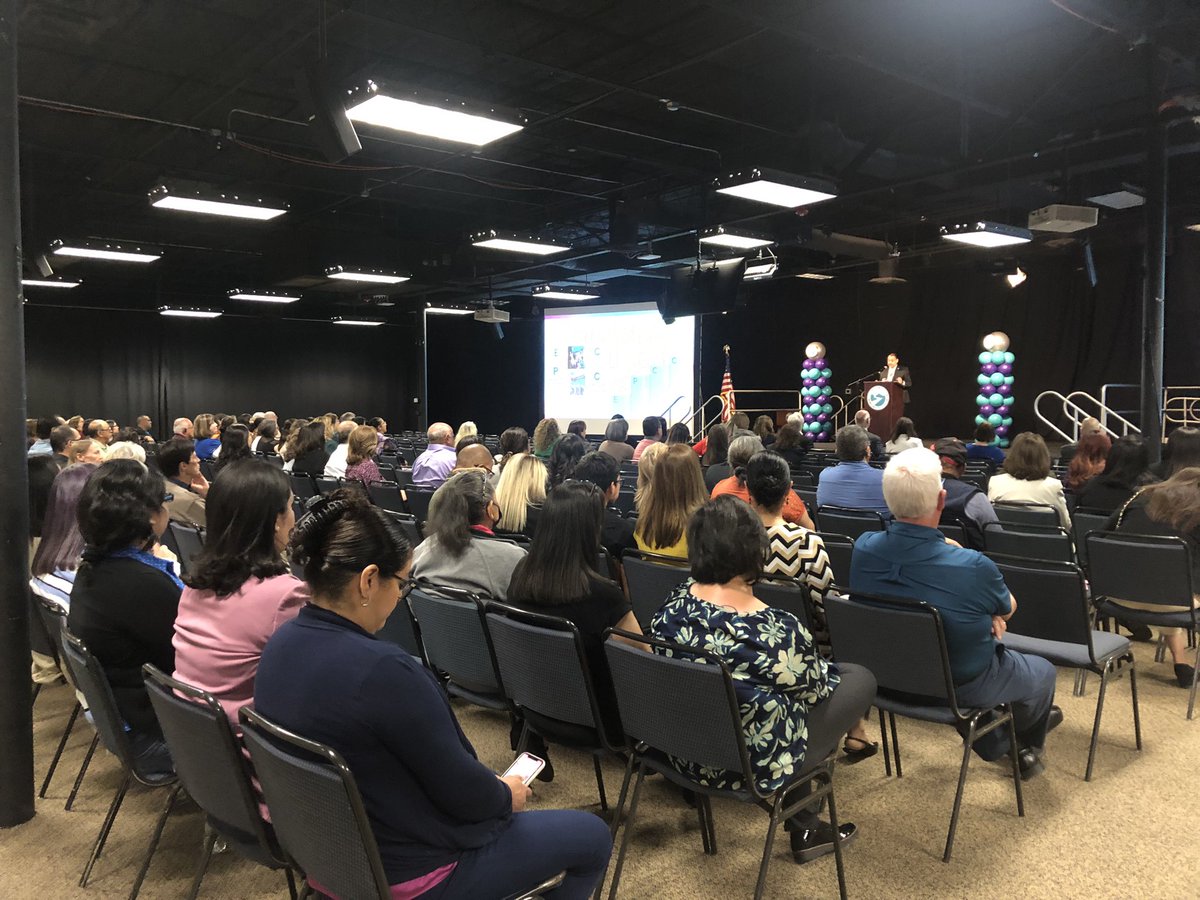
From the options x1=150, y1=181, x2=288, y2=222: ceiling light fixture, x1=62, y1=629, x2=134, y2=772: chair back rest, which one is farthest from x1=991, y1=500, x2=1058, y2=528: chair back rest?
x1=150, y1=181, x2=288, y2=222: ceiling light fixture

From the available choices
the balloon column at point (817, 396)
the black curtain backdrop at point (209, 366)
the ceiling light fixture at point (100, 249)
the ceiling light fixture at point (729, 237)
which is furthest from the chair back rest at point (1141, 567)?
the black curtain backdrop at point (209, 366)

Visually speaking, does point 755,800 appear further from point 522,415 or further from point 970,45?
point 522,415

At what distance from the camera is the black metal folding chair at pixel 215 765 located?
70.5 inches

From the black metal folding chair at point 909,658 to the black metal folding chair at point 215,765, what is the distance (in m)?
1.87

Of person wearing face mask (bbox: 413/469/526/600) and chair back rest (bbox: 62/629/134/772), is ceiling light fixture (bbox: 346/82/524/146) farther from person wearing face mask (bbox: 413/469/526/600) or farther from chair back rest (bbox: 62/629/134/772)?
chair back rest (bbox: 62/629/134/772)

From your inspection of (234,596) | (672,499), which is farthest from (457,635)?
(672,499)

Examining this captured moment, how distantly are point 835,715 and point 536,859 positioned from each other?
104cm

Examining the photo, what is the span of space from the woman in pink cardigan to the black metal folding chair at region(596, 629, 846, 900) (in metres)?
0.95

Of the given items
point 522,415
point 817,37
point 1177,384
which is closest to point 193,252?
point 522,415

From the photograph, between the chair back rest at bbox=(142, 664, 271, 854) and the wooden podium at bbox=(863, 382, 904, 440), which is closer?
the chair back rest at bbox=(142, 664, 271, 854)

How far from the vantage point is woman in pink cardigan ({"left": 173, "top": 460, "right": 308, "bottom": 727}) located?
2.17m

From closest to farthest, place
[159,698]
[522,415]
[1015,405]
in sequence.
→ [159,698] < [1015,405] < [522,415]

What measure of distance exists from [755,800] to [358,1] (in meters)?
5.94

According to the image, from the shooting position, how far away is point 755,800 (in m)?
2.19
